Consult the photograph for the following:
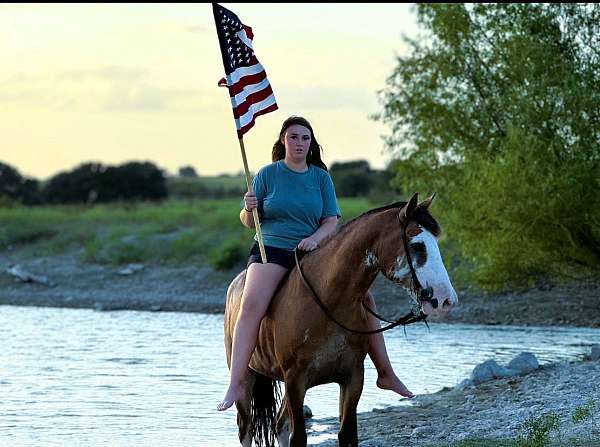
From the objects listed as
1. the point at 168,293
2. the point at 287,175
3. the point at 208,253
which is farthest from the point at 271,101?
the point at 208,253

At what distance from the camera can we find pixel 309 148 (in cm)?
808

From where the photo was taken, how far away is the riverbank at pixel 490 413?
8.74 m

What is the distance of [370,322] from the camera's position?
759 centimetres

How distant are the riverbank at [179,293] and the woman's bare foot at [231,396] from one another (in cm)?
1252

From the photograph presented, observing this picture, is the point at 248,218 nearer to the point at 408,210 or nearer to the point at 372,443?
the point at 408,210

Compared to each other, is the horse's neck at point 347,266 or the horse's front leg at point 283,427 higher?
the horse's neck at point 347,266

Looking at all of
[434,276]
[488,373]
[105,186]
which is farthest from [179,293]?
[105,186]

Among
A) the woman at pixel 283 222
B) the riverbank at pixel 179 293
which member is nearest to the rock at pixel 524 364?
the woman at pixel 283 222

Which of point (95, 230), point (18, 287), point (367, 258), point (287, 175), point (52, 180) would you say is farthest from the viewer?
point (52, 180)

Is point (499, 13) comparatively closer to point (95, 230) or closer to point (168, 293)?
point (168, 293)

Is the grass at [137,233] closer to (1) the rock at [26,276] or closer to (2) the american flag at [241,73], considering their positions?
(1) the rock at [26,276]

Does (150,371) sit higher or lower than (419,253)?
lower

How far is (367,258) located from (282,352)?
87 cm

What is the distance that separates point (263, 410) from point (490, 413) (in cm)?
249
